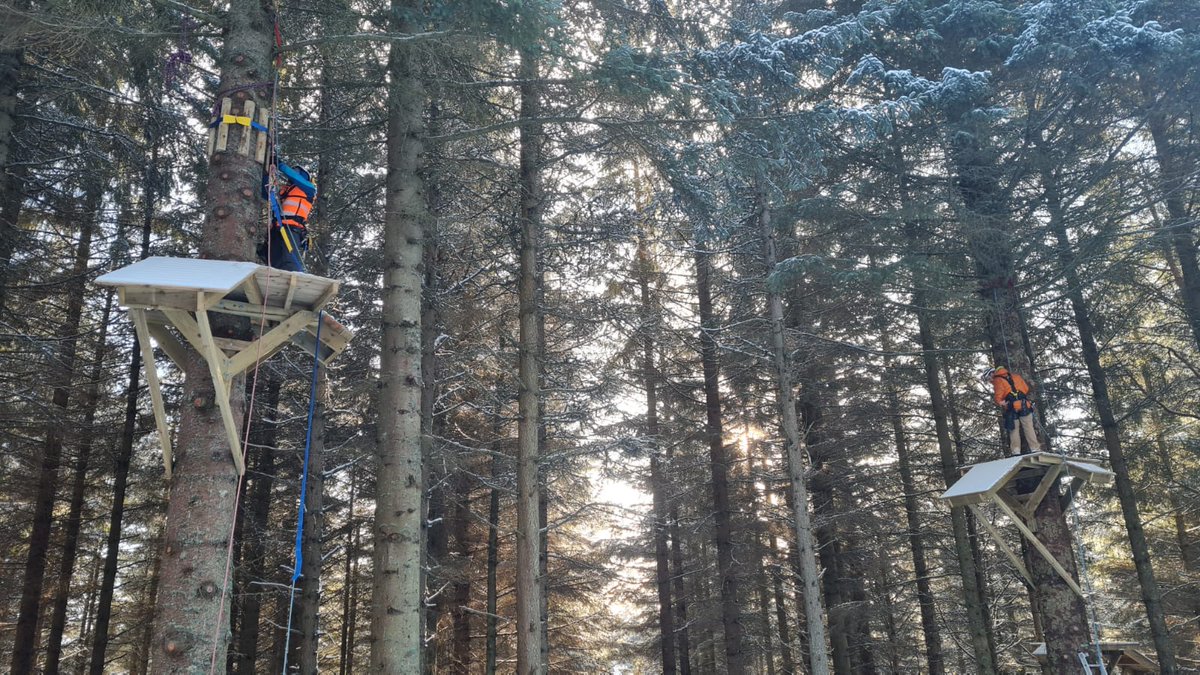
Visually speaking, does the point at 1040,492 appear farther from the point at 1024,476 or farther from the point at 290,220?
the point at 290,220

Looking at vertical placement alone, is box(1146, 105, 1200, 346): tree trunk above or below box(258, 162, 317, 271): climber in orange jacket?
above

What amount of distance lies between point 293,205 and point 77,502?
35.4 ft

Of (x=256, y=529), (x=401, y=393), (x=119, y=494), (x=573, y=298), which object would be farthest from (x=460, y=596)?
(x=401, y=393)

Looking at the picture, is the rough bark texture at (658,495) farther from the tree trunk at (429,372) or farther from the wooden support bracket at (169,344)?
the wooden support bracket at (169,344)

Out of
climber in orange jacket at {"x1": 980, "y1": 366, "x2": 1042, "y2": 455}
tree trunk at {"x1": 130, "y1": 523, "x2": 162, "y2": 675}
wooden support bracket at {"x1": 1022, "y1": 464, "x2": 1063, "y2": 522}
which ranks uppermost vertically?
climber in orange jacket at {"x1": 980, "y1": 366, "x2": 1042, "y2": 455}

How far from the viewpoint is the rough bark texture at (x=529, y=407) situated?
891 centimetres

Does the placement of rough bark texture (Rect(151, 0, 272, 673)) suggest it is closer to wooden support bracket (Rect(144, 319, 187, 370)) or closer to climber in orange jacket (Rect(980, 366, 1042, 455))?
wooden support bracket (Rect(144, 319, 187, 370))

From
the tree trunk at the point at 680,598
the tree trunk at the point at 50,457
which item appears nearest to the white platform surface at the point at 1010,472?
the tree trunk at the point at 680,598

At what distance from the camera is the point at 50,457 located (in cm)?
1186

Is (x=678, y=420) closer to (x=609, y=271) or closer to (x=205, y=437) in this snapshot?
(x=609, y=271)

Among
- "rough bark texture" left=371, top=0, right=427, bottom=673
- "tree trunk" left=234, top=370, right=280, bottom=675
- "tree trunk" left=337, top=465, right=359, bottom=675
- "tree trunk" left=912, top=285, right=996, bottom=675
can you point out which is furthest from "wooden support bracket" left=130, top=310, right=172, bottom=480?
"tree trunk" left=337, top=465, right=359, bottom=675

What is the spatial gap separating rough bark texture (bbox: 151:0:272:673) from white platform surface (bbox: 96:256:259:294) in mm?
692

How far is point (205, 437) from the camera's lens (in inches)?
169

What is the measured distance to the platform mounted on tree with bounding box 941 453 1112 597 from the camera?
8.29m
